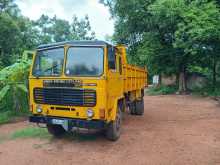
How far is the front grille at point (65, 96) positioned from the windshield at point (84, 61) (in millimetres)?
459

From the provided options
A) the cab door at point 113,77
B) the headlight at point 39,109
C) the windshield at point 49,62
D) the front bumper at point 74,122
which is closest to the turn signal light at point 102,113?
the front bumper at point 74,122

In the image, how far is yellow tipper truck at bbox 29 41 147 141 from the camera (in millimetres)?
7965

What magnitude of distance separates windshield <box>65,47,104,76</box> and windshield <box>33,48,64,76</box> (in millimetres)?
258

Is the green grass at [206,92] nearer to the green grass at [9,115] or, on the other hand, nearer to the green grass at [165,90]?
the green grass at [165,90]

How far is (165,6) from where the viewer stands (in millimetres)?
22641

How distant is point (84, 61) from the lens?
8250 millimetres

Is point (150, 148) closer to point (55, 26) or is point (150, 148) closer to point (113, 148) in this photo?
point (113, 148)

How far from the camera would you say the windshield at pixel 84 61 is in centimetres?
812

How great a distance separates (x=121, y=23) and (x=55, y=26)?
132 feet

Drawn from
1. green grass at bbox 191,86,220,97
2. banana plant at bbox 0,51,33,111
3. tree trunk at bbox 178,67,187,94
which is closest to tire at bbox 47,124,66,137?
banana plant at bbox 0,51,33,111

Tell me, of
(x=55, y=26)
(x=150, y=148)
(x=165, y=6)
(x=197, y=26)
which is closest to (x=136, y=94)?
(x=150, y=148)

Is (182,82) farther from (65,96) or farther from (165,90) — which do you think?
(65,96)

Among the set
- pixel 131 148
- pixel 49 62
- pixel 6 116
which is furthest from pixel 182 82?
pixel 49 62

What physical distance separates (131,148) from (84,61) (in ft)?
8.23
